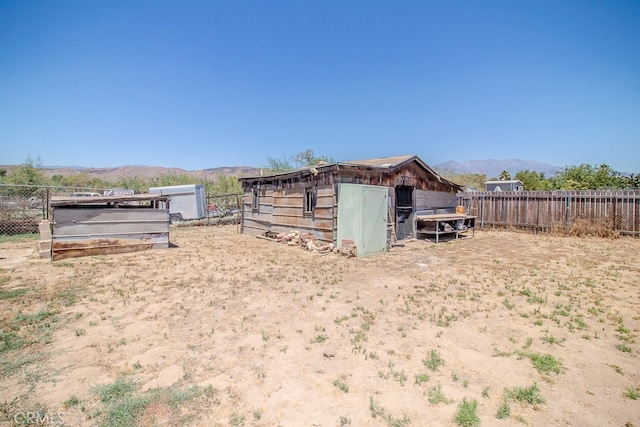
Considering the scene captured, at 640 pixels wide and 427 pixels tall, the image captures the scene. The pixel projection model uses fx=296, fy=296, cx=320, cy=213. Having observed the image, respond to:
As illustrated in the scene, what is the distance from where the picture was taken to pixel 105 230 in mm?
9664

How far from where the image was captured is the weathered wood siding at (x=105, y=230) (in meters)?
8.92

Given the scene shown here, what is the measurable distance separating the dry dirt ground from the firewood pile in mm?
1954

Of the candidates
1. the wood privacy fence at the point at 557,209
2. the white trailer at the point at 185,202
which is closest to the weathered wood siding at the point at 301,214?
the white trailer at the point at 185,202

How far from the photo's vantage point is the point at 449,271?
7844 mm

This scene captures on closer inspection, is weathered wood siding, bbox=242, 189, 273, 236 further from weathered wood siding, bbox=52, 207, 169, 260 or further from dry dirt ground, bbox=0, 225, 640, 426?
dry dirt ground, bbox=0, 225, 640, 426

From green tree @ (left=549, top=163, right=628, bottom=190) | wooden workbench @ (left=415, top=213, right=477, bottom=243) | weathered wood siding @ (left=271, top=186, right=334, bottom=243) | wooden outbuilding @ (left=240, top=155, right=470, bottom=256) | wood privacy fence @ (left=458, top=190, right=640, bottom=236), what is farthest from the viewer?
green tree @ (left=549, top=163, right=628, bottom=190)

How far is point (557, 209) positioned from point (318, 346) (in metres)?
15.1

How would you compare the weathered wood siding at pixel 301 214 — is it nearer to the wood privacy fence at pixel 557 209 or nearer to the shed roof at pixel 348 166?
the shed roof at pixel 348 166

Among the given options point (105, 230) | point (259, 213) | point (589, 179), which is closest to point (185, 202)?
point (259, 213)

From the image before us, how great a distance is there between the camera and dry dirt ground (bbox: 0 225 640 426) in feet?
9.11

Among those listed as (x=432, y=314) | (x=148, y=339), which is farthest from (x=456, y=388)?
(x=148, y=339)

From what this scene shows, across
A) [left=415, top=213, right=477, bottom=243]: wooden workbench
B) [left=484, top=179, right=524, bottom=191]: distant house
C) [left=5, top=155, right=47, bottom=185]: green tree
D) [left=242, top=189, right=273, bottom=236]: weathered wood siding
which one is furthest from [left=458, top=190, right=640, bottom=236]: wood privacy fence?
[left=5, top=155, right=47, bottom=185]: green tree

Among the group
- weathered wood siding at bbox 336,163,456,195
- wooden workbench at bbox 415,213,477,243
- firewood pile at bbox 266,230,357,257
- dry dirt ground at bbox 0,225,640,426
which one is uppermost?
weathered wood siding at bbox 336,163,456,195

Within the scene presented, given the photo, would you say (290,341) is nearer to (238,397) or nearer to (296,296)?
(238,397)
